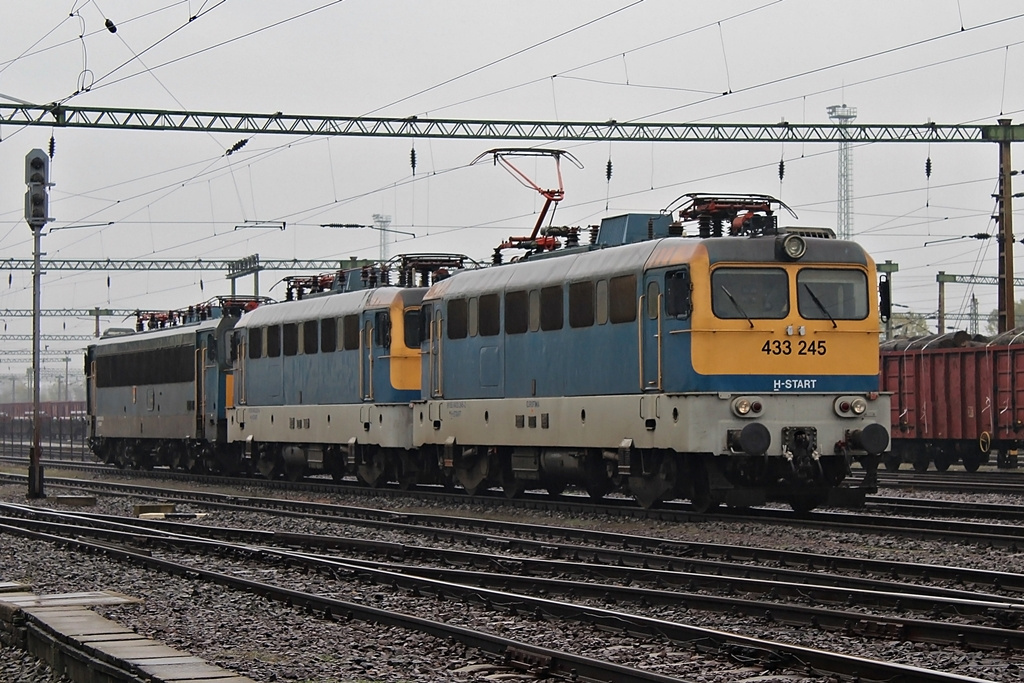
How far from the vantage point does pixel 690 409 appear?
18828 millimetres

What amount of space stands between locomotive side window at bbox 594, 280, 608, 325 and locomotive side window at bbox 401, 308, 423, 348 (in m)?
6.78

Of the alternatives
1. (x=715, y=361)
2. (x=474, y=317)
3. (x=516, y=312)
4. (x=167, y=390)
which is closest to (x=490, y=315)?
(x=474, y=317)

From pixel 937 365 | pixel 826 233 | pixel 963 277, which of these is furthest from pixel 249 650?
pixel 963 277

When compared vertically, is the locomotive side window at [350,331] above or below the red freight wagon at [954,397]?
above

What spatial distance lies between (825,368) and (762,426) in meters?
1.32

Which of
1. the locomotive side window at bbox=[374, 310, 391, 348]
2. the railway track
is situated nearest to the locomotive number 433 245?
the railway track

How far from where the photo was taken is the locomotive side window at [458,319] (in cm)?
2480

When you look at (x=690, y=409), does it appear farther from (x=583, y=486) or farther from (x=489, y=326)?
(x=489, y=326)

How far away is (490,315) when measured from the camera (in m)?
24.0

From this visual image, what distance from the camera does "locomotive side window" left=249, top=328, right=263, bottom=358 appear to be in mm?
33188

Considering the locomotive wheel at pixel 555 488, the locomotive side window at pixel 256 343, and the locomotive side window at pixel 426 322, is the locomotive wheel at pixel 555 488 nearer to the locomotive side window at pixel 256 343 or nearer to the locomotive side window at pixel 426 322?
the locomotive side window at pixel 426 322

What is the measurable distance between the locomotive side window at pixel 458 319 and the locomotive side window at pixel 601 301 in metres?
4.05

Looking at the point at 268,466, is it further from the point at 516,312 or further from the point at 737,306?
the point at 737,306

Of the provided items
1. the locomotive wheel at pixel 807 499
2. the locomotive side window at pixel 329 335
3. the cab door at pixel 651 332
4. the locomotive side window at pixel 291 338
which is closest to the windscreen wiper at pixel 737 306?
the cab door at pixel 651 332
